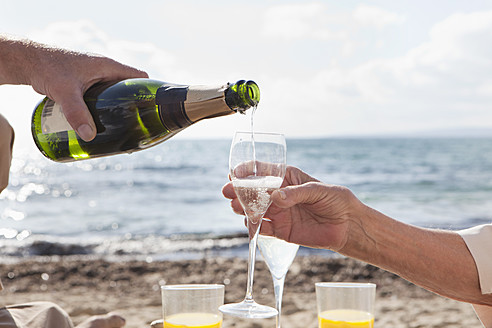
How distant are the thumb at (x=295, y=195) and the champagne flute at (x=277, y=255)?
0.55 feet

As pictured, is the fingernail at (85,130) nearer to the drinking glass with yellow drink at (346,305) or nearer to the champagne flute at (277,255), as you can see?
the champagne flute at (277,255)

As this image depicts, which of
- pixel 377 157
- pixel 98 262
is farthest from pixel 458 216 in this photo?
pixel 377 157

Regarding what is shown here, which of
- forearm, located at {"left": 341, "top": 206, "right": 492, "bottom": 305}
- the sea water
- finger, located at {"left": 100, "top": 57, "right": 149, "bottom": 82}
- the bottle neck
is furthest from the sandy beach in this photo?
finger, located at {"left": 100, "top": 57, "right": 149, "bottom": 82}

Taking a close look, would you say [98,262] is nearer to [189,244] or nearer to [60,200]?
[189,244]

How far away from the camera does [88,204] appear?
54.2 ft

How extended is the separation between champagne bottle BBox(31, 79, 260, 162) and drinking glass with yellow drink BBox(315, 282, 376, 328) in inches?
27.7

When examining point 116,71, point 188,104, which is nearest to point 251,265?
point 188,104

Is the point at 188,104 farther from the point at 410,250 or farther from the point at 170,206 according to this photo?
the point at 170,206

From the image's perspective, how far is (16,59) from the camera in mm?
1707

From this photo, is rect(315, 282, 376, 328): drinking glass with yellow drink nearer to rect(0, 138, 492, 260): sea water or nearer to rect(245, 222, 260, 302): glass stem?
rect(245, 222, 260, 302): glass stem

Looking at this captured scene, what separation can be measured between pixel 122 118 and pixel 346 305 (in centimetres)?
105

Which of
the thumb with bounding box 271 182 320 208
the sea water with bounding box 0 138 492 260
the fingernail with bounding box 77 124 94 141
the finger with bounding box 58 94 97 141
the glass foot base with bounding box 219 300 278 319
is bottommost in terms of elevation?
the sea water with bounding box 0 138 492 260

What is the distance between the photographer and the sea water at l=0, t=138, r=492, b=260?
32.4 ft

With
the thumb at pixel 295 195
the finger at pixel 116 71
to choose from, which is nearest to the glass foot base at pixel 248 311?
the thumb at pixel 295 195
